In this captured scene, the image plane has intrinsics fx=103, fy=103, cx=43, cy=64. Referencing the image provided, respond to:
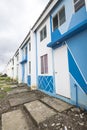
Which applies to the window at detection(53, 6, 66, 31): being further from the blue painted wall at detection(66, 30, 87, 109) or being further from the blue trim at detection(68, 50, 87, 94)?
the blue trim at detection(68, 50, 87, 94)

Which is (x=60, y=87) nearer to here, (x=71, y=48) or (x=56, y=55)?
(x=56, y=55)

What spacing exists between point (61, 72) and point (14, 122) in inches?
121

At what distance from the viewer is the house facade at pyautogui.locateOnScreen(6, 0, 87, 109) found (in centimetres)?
390

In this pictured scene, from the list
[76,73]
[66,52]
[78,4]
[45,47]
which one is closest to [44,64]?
[45,47]

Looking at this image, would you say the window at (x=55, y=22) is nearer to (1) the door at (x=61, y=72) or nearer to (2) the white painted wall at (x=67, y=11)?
(2) the white painted wall at (x=67, y=11)

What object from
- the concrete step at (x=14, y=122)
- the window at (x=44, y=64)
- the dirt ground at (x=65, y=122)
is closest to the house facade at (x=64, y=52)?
the window at (x=44, y=64)

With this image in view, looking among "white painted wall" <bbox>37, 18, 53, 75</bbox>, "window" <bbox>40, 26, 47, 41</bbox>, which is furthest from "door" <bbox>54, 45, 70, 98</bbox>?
"window" <bbox>40, 26, 47, 41</bbox>

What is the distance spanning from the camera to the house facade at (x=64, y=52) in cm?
390

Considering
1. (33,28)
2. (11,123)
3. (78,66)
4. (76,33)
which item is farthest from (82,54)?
(33,28)

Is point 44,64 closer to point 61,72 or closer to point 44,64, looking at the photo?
point 44,64

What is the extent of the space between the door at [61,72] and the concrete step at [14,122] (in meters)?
2.26

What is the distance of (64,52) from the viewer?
200 inches

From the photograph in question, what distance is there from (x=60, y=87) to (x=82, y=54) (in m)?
2.26

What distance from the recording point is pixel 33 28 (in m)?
8.91
